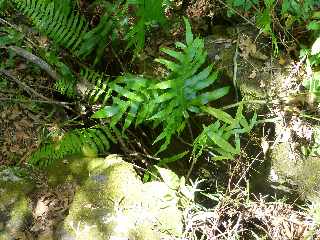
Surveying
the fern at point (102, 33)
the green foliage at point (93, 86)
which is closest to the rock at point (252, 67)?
the fern at point (102, 33)

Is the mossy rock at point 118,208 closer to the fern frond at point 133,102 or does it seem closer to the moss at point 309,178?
the fern frond at point 133,102

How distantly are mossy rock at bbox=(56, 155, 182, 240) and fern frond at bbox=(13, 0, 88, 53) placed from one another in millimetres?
1211

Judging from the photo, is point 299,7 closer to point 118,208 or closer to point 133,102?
point 133,102

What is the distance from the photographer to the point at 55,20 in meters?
3.40

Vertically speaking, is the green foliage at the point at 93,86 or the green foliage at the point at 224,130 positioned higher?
the green foliage at the point at 224,130

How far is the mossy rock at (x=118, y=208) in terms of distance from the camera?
2.49 meters

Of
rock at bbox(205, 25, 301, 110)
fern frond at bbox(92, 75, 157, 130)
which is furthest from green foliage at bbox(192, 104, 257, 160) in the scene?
fern frond at bbox(92, 75, 157, 130)

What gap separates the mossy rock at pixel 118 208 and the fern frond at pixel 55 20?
3.97 ft

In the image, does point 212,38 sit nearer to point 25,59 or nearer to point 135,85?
point 135,85

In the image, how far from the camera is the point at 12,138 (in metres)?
3.16

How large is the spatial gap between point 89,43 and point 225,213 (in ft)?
5.75

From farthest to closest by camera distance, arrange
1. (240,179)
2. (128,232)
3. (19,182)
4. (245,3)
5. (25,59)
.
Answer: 1. (25,59)
2. (245,3)
3. (240,179)
4. (19,182)
5. (128,232)

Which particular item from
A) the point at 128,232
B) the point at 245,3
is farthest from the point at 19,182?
the point at 245,3

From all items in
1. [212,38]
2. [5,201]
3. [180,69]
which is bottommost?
[5,201]
